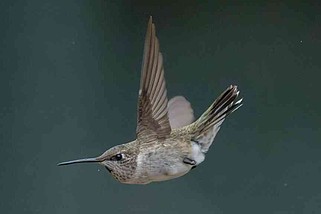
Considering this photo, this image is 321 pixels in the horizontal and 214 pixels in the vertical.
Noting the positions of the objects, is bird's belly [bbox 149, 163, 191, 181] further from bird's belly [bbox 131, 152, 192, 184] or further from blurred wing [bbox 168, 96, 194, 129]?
blurred wing [bbox 168, 96, 194, 129]

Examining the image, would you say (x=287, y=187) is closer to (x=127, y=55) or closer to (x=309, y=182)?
(x=309, y=182)

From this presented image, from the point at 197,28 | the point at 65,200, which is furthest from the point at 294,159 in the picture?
the point at 65,200

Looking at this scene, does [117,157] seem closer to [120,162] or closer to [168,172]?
[120,162]

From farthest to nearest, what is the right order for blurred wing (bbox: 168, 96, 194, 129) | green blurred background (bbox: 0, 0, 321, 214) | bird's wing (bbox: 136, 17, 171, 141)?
green blurred background (bbox: 0, 0, 321, 214), blurred wing (bbox: 168, 96, 194, 129), bird's wing (bbox: 136, 17, 171, 141)

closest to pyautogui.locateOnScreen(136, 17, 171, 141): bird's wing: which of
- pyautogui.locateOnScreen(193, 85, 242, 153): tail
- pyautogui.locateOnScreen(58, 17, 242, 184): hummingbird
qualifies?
pyautogui.locateOnScreen(58, 17, 242, 184): hummingbird

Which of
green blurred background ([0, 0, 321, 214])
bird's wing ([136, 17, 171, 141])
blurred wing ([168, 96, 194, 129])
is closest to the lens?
bird's wing ([136, 17, 171, 141])
